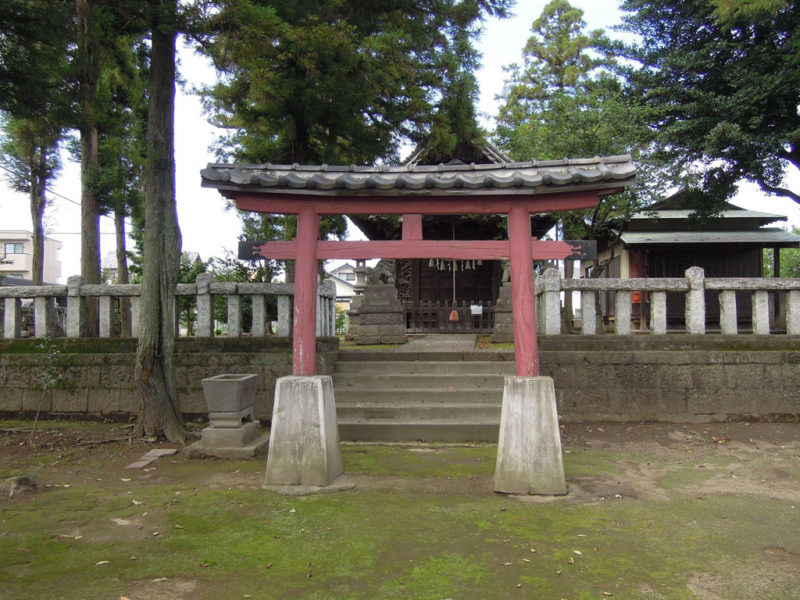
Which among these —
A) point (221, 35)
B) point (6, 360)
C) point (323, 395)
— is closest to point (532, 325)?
point (323, 395)

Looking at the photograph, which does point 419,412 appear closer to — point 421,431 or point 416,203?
point 421,431

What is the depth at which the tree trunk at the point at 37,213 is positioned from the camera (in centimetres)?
1388

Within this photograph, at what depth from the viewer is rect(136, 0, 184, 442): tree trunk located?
7.30m

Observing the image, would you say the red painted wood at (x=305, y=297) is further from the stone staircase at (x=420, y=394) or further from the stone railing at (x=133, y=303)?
the stone railing at (x=133, y=303)

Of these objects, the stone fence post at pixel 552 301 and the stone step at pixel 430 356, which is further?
the stone step at pixel 430 356

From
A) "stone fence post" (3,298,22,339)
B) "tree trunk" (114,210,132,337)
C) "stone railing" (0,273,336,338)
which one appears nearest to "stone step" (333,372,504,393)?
"stone railing" (0,273,336,338)

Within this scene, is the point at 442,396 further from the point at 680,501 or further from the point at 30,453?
the point at 30,453

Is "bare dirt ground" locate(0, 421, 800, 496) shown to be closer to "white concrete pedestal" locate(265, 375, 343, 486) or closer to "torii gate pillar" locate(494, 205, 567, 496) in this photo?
"torii gate pillar" locate(494, 205, 567, 496)

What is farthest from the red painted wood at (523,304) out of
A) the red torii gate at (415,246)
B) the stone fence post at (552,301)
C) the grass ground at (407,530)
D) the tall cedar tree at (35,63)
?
the tall cedar tree at (35,63)

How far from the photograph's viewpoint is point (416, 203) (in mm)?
5938

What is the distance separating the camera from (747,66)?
46.3ft

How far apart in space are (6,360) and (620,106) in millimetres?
14180

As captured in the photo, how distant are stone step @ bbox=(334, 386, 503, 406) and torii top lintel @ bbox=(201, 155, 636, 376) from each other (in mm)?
2719

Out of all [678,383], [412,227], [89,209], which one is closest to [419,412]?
[412,227]
